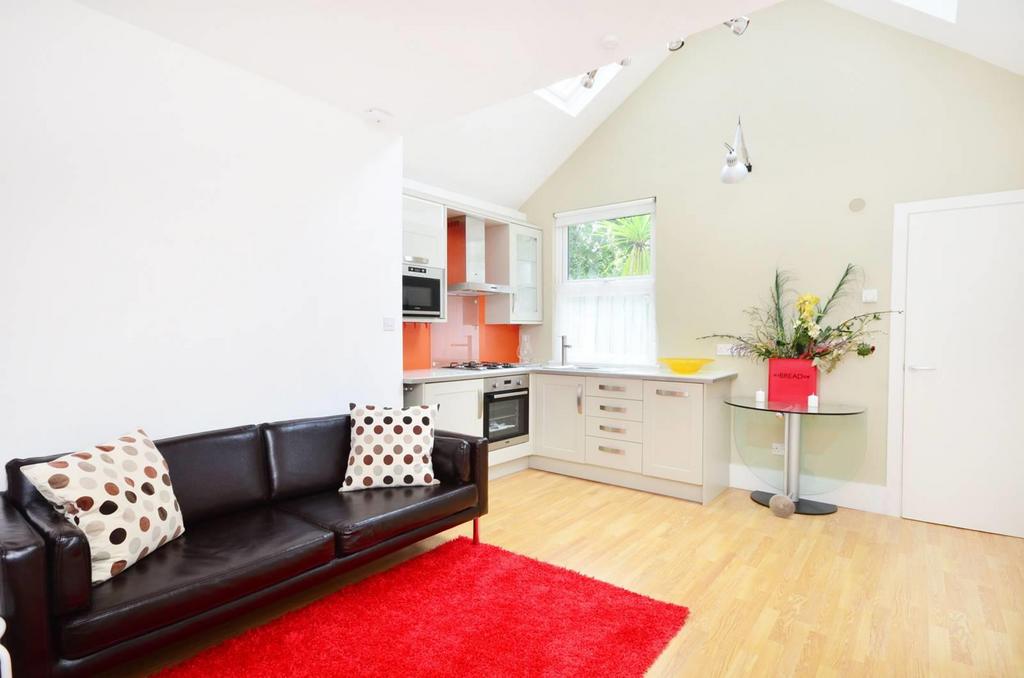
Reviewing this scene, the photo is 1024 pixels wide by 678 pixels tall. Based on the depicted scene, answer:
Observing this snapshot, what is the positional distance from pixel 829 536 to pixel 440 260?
3.20 metres

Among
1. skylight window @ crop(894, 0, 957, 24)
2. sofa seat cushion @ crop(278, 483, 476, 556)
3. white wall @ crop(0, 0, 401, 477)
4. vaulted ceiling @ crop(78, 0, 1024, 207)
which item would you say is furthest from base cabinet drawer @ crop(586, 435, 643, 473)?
skylight window @ crop(894, 0, 957, 24)

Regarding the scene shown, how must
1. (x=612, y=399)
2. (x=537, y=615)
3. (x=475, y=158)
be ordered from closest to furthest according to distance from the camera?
(x=537, y=615) < (x=612, y=399) < (x=475, y=158)

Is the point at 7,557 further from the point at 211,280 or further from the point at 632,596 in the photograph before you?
the point at 632,596

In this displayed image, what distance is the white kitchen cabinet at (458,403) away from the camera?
3.81 meters

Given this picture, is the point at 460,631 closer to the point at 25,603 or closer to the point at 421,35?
the point at 25,603

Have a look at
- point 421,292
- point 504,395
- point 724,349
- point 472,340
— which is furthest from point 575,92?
point 504,395

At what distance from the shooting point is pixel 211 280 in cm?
266

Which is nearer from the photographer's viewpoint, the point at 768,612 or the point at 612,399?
the point at 768,612

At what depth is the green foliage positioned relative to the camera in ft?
15.6

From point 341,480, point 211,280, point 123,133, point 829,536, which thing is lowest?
point 829,536

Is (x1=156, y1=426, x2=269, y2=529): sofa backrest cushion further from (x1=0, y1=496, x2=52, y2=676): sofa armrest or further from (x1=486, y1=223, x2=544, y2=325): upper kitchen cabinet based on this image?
(x1=486, y1=223, x2=544, y2=325): upper kitchen cabinet

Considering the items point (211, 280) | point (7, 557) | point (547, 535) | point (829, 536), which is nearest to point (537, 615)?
point (547, 535)

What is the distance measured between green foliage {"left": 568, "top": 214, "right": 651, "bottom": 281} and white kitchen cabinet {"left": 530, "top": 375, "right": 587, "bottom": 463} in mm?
1182

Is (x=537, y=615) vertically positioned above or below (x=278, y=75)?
below
